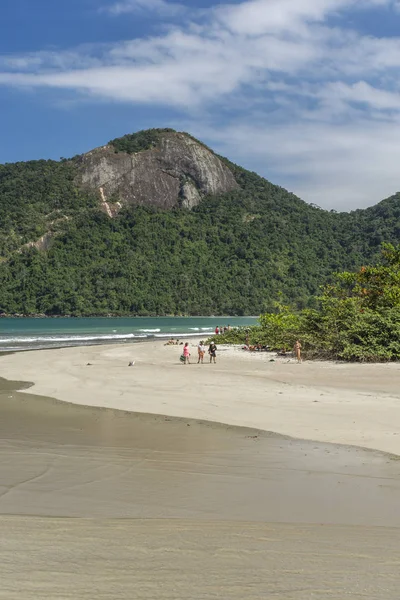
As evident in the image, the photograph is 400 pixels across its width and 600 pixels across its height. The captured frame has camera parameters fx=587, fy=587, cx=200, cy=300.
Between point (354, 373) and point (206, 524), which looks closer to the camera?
point (206, 524)

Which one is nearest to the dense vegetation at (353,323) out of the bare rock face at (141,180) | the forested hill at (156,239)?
the forested hill at (156,239)

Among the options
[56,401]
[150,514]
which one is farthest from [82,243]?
[150,514]

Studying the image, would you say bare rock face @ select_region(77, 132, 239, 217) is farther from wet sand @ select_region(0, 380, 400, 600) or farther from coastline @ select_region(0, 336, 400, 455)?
wet sand @ select_region(0, 380, 400, 600)

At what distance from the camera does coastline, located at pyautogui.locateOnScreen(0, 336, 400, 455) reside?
11047mm

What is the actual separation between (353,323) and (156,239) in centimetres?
14543

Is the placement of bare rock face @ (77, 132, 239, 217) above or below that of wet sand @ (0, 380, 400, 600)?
above

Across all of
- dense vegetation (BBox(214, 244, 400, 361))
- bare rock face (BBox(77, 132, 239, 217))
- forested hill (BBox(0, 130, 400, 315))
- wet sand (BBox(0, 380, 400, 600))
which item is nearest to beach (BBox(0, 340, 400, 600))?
wet sand (BBox(0, 380, 400, 600))

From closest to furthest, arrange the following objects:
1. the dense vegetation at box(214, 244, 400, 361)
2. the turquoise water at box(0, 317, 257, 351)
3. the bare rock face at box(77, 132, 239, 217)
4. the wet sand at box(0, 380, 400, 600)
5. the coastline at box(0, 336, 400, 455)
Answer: the wet sand at box(0, 380, 400, 600), the coastline at box(0, 336, 400, 455), the dense vegetation at box(214, 244, 400, 361), the turquoise water at box(0, 317, 257, 351), the bare rock face at box(77, 132, 239, 217)

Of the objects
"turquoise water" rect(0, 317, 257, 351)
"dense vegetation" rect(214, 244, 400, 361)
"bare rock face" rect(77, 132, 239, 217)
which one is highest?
"bare rock face" rect(77, 132, 239, 217)

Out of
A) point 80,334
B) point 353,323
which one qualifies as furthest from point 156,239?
point 353,323

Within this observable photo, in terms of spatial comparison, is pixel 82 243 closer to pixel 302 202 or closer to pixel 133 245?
pixel 133 245

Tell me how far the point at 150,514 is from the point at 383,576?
8.35ft

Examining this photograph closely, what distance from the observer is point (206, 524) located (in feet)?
18.0

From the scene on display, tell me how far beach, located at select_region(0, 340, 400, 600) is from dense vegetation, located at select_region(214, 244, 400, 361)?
28.8ft
